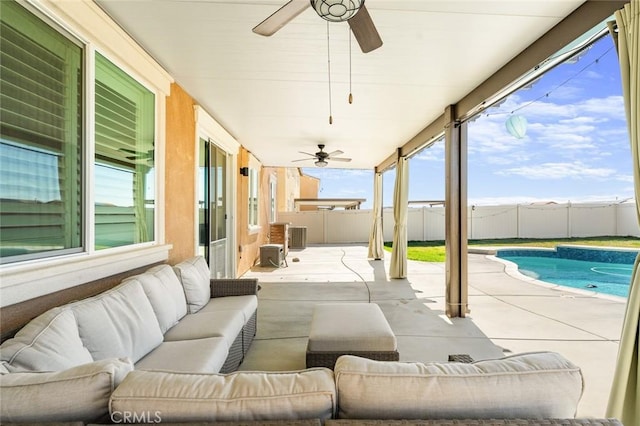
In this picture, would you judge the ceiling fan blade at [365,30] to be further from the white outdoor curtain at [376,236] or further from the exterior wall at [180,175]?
the white outdoor curtain at [376,236]

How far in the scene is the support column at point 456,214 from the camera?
4.00m

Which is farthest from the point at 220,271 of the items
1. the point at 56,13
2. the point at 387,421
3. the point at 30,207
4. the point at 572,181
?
the point at 572,181

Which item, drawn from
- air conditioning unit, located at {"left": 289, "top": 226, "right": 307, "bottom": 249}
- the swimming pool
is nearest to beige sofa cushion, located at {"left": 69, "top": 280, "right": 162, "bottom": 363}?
the swimming pool

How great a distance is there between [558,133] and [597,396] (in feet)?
44.7

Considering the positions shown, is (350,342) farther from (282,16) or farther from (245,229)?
(245,229)

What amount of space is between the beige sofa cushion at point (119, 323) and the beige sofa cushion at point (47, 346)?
76 mm

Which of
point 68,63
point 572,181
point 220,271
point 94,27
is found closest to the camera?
point 68,63

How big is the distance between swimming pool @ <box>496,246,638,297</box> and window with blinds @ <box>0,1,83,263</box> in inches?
346

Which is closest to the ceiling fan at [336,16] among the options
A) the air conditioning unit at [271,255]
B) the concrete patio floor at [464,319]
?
the concrete patio floor at [464,319]

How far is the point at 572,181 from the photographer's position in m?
12.2

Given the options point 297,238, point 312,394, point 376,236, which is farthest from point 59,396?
point 297,238

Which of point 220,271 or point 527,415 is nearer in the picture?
point 527,415

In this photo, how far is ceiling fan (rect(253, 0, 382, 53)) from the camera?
1.66 metres

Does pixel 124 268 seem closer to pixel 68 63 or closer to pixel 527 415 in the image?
pixel 68 63
